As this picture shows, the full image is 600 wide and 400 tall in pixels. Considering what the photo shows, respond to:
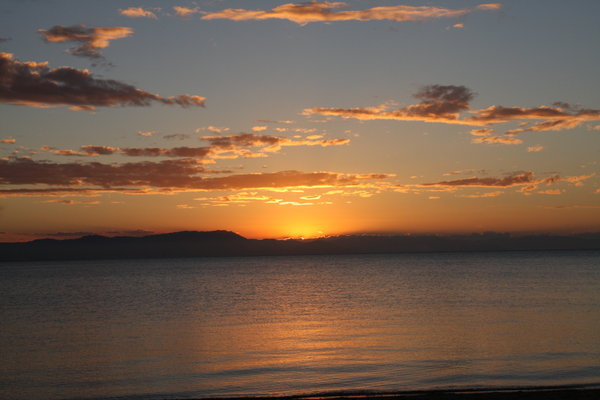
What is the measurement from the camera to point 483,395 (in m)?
21.1

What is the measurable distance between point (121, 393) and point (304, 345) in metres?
12.4

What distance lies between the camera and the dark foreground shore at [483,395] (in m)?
20.5

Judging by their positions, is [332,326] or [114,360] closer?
[114,360]

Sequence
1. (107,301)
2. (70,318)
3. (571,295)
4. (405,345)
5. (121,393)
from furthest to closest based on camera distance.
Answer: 1. (107,301)
2. (571,295)
3. (70,318)
4. (405,345)
5. (121,393)

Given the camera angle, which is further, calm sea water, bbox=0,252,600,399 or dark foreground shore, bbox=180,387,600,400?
calm sea water, bbox=0,252,600,399

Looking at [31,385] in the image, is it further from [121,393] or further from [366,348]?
[366,348]

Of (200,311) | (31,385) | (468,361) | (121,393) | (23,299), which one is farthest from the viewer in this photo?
(23,299)

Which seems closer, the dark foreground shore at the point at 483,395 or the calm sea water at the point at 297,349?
the dark foreground shore at the point at 483,395

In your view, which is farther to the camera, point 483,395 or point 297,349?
point 297,349

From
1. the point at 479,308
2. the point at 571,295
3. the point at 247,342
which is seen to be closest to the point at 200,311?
the point at 247,342

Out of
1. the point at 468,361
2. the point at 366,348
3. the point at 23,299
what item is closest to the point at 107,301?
the point at 23,299

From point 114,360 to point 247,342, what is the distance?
8.12 metres

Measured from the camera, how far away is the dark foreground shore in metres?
20.5

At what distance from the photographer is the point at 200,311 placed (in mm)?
56250
